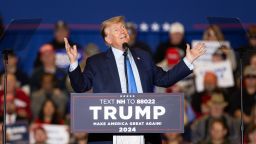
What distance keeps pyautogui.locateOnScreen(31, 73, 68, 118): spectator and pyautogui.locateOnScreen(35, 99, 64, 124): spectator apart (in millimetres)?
35

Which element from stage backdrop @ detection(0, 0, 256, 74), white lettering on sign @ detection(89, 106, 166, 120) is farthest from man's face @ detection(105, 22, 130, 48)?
stage backdrop @ detection(0, 0, 256, 74)

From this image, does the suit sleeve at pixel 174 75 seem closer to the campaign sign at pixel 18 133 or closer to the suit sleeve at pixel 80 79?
the suit sleeve at pixel 80 79

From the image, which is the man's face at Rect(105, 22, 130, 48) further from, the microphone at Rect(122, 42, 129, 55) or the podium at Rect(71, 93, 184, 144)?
the podium at Rect(71, 93, 184, 144)

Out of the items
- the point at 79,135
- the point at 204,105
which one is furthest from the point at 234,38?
the point at 79,135

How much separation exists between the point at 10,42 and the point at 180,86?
Result: 2.98 metres

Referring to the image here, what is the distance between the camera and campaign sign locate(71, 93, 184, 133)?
4766 millimetres

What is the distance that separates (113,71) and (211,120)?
324 cm

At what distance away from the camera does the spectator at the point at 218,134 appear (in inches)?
316

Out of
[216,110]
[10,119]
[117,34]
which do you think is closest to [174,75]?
[117,34]

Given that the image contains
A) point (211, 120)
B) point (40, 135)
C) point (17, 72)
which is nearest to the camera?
point (211, 120)

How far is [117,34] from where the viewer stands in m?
5.14

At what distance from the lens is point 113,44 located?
5180mm

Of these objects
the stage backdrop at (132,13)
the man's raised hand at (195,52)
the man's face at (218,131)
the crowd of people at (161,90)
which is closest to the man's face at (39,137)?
the crowd of people at (161,90)

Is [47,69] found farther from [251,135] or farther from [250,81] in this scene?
[251,135]
